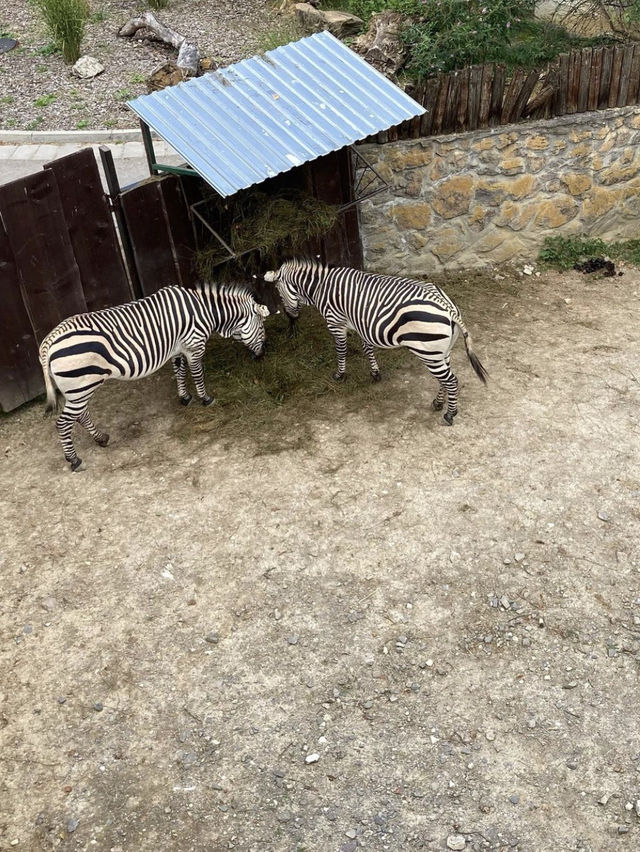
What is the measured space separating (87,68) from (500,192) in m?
8.43

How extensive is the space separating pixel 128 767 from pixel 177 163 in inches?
345

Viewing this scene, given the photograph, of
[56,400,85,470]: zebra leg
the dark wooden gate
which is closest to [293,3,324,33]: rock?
the dark wooden gate

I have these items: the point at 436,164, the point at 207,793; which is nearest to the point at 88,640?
the point at 207,793

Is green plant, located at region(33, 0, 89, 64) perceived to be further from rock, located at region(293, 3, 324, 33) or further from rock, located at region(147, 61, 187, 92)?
rock, located at region(293, 3, 324, 33)

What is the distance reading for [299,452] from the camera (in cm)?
755

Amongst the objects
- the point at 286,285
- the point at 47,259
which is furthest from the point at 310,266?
the point at 47,259

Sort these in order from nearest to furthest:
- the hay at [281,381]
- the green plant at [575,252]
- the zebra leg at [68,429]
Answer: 1. the zebra leg at [68,429]
2. the hay at [281,381]
3. the green plant at [575,252]

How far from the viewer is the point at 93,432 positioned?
25.1 ft

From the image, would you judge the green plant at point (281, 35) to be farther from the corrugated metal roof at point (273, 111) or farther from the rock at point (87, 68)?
the corrugated metal roof at point (273, 111)

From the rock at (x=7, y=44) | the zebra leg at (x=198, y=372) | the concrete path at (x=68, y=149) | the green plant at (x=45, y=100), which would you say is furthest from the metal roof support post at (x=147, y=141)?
the rock at (x=7, y=44)

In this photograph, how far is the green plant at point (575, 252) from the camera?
1014 centimetres

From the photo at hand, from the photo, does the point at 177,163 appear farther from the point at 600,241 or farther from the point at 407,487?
the point at 407,487

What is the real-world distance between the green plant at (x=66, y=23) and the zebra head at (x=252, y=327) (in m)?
8.67

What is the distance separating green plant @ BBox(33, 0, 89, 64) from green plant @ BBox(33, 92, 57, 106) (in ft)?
3.27
